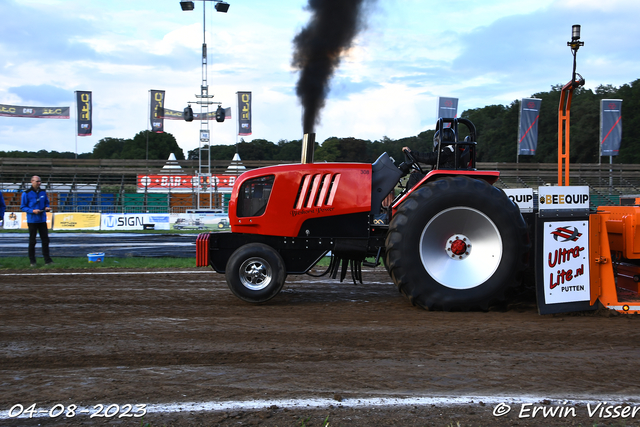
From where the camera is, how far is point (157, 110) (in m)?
35.2

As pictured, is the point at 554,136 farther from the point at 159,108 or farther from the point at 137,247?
the point at 137,247

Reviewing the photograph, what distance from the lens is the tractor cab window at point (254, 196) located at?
6.36 meters

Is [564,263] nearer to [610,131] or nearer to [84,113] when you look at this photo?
[610,131]

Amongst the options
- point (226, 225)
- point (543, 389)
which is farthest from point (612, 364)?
point (226, 225)

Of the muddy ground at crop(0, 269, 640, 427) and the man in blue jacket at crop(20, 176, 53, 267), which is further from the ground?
the man in blue jacket at crop(20, 176, 53, 267)

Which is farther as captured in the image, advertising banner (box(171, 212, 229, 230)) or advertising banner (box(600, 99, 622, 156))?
advertising banner (box(600, 99, 622, 156))

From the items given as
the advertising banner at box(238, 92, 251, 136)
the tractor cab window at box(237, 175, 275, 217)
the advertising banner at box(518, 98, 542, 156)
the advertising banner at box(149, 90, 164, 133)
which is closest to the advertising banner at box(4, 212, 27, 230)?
the advertising banner at box(149, 90, 164, 133)

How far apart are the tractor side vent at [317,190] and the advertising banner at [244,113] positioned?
30.1 metres

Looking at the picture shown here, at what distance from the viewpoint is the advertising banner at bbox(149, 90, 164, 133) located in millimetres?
35125

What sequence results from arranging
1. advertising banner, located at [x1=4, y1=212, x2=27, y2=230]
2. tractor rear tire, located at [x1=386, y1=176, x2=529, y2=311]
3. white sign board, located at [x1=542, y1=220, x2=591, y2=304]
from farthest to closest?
advertising banner, located at [x1=4, y1=212, x2=27, y2=230] → tractor rear tire, located at [x1=386, y1=176, x2=529, y2=311] → white sign board, located at [x1=542, y1=220, x2=591, y2=304]

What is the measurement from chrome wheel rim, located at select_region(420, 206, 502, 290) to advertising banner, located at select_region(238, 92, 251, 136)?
3083 centimetres

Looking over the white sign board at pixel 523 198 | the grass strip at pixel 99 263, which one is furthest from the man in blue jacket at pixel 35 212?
the white sign board at pixel 523 198

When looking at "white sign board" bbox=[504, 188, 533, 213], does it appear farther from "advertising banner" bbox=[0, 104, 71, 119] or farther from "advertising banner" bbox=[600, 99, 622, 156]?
"advertising banner" bbox=[0, 104, 71, 119]

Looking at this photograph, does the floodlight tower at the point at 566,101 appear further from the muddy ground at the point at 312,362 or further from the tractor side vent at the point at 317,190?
the tractor side vent at the point at 317,190
